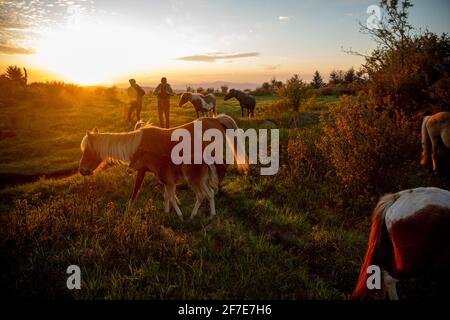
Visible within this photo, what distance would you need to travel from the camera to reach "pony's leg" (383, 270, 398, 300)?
146 inches

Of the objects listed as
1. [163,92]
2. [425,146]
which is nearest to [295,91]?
[163,92]

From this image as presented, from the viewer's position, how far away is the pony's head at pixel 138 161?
7.01 metres

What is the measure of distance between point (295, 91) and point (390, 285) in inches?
693

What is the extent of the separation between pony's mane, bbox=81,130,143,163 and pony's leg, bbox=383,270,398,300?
5616 millimetres

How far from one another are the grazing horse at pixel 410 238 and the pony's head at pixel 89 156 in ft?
21.5

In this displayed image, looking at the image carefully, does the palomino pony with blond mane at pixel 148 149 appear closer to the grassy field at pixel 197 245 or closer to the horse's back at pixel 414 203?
the grassy field at pixel 197 245

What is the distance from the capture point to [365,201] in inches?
271

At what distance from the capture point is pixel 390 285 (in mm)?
3730

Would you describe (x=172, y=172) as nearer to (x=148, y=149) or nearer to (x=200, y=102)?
(x=148, y=149)

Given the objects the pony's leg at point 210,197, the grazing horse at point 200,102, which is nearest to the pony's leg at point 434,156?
the pony's leg at point 210,197

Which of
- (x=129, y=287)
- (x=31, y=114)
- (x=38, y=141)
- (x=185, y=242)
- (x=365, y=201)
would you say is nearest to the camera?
(x=129, y=287)
